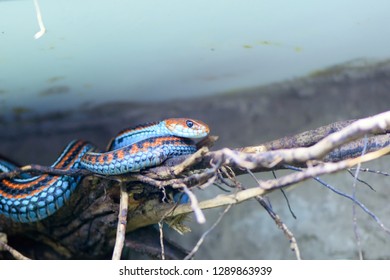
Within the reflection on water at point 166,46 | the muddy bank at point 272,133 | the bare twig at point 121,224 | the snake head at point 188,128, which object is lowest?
the muddy bank at point 272,133

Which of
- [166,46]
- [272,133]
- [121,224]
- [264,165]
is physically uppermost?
[166,46]

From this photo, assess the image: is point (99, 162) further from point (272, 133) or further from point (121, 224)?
point (272, 133)

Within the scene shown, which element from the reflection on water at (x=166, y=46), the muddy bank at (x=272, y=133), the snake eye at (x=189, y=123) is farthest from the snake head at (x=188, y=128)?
the muddy bank at (x=272, y=133)

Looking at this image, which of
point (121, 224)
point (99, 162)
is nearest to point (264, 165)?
point (121, 224)

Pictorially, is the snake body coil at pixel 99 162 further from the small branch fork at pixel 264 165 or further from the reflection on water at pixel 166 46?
the reflection on water at pixel 166 46

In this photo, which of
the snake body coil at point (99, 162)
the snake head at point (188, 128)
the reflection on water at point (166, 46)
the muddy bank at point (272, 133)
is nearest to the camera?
the reflection on water at point (166, 46)

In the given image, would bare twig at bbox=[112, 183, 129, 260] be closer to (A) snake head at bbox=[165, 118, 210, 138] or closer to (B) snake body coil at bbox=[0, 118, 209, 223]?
(B) snake body coil at bbox=[0, 118, 209, 223]
